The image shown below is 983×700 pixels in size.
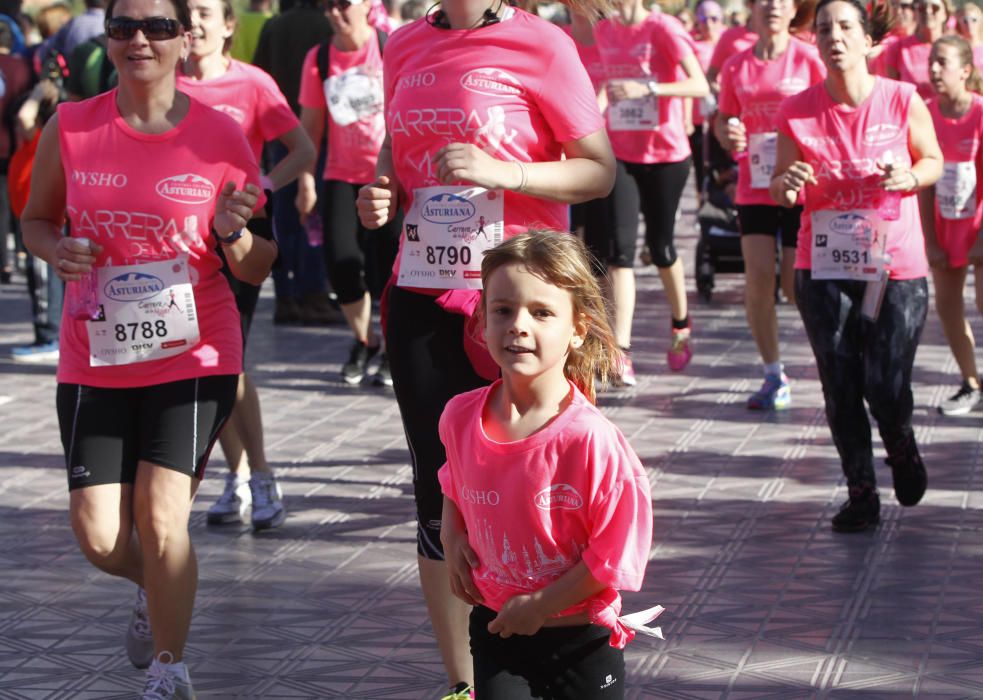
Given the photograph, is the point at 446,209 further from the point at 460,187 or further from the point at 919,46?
the point at 919,46

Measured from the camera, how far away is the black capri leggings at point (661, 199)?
8.57m

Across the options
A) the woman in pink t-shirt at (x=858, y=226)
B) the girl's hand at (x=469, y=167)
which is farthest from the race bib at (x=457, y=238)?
the woman in pink t-shirt at (x=858, y=226)

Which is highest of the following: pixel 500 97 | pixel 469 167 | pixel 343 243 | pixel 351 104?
pixel 500 97

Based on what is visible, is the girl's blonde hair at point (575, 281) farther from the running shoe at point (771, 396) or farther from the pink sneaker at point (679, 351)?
the pink sneaker at point (679, 351)

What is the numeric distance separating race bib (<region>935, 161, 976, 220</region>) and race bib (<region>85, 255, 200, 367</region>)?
4.38 metres

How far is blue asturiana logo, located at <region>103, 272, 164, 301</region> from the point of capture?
4090mm

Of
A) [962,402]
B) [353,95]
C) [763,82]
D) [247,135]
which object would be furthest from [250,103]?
[962,402]

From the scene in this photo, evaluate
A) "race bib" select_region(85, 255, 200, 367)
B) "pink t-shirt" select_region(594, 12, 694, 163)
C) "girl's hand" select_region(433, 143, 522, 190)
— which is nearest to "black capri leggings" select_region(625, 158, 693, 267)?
"pink t-shirt" select_region(594, 12, 694, 163)

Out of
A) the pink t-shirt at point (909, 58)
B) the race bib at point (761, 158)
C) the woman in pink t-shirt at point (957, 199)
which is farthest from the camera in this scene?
the pink t-shirt at point (909, 58)

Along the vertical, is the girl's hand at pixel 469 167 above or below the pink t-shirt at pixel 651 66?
above

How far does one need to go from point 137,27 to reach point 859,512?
3.06 m

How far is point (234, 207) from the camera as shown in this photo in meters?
3.95

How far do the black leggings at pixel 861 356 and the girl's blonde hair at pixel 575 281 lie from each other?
97.1 inches

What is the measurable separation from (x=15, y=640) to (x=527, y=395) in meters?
2.33
